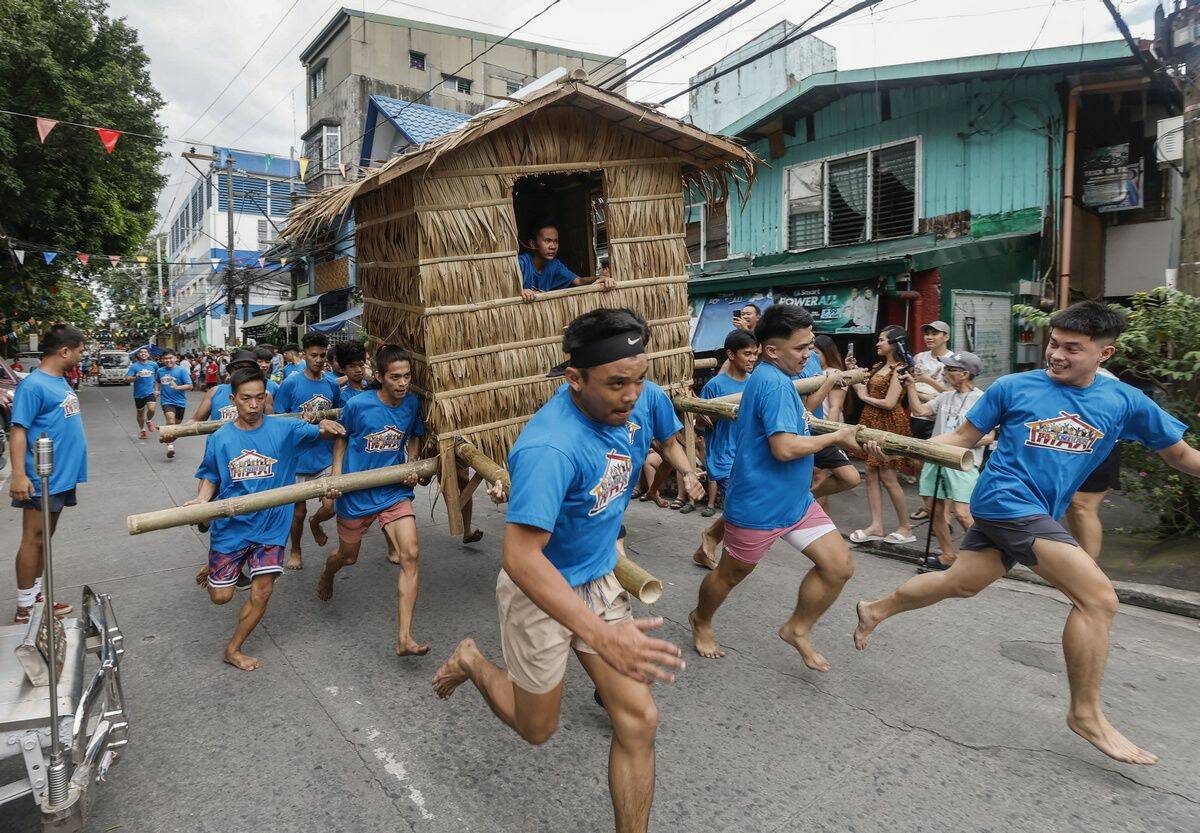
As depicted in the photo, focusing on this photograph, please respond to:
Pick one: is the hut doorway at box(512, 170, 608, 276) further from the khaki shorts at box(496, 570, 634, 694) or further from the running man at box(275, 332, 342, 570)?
the khaki shorts at box(496, 570, 634, 694)

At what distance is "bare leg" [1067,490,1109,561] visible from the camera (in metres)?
4.75

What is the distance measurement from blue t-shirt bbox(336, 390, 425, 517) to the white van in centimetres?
3755

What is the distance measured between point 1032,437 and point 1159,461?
311cm

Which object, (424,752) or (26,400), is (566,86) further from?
(26,400)

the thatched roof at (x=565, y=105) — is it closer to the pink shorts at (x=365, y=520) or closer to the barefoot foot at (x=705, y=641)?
the pink shorts at (x=365, y=520)

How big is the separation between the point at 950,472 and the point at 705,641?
9.44 feet

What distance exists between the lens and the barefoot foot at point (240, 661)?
13.0 ft

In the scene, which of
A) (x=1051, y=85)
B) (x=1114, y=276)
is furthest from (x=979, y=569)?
(x=1114, y=276)

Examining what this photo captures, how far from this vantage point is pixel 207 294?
46938 mm

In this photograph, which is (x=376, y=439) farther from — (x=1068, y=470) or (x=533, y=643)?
(x=1068, y=470)

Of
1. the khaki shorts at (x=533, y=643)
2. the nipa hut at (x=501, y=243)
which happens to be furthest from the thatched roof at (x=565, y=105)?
the khaki shorts at (x=533, y=643)

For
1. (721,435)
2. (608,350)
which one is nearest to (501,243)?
(608,350)

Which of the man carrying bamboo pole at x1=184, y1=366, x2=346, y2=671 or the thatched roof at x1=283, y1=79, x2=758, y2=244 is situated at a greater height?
the thatched roof at x1=283, y1=79, x2=758, y2=244

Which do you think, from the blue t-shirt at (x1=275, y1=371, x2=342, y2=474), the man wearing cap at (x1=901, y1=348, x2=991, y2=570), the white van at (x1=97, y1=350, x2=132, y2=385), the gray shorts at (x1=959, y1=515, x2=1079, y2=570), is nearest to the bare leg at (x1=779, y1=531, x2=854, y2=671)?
the gray shorts at (x1=959, y1=515, x2=1079, y2=570)
